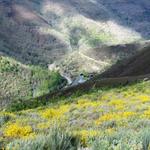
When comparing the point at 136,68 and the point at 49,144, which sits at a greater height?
the point at 136,68

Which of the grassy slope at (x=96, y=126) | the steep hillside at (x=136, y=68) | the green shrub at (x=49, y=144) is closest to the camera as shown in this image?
A: the green shrub at (x=49, y=144)

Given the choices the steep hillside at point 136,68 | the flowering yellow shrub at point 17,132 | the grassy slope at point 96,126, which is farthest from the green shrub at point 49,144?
the steep hillside at point 136,68

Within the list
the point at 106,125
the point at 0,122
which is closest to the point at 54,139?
the point at 106,125

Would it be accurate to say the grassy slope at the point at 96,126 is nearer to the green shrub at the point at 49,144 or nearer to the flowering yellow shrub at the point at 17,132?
the flowering yellow shrub at the point at 17,132

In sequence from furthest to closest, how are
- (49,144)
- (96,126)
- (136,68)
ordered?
(136,68) → (96,126) → (49,144)

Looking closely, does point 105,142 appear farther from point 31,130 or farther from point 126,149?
point 31,130

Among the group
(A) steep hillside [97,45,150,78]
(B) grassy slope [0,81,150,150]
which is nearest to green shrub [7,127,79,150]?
(B) grassy slope [0,81,150,150]

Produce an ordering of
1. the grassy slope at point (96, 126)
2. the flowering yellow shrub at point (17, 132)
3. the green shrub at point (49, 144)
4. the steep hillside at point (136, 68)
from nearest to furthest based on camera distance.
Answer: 1. the green shrub at point (49, 144)
2. the grassy slope at point (96, 126)
3. the flowering yellow shrub at point (17, 132)
4. the steep hillside at point (136, 68)

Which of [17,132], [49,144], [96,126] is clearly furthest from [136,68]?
[49,144]

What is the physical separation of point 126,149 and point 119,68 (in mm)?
107988

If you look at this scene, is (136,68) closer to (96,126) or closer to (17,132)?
(96,126)

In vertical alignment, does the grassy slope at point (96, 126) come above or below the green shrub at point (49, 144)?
above

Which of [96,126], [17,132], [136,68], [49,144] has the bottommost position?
[49,144]

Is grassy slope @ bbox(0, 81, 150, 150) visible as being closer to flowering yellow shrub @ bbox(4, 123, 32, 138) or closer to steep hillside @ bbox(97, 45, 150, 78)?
flowering yellow shrub @ bbox(4, 123, 32, 138)
